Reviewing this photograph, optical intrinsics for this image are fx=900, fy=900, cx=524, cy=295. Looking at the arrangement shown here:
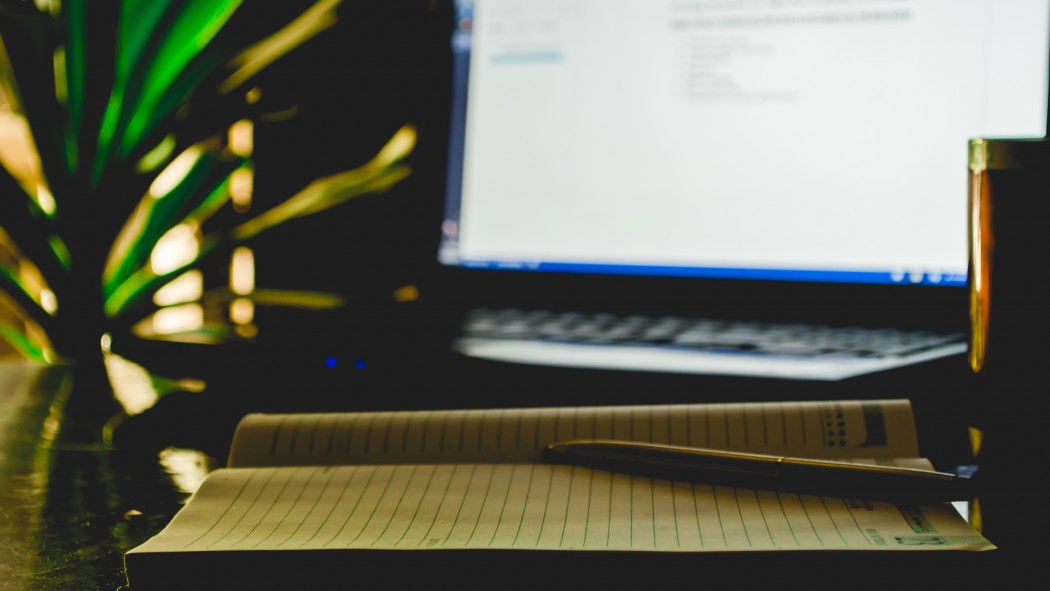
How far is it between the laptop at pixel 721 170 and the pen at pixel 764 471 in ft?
0.44

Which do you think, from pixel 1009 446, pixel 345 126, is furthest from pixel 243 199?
pixel 1009 446

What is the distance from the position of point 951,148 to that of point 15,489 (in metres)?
0.61

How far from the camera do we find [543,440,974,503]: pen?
0.33 meters

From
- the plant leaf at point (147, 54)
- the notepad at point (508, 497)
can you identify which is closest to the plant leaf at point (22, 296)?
the plant leaf at point (147, 54)

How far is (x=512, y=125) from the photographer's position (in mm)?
761

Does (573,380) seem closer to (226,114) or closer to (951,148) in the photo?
(951,148)

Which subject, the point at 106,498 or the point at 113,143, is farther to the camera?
the point at 113,143

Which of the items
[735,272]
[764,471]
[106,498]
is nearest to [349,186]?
[735,272]

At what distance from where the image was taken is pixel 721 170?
70 cm

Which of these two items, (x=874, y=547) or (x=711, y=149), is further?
(x=711, y=149)

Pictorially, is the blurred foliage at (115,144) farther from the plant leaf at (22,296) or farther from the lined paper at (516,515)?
the lined paper at (516,515)

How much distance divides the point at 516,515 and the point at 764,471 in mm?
101

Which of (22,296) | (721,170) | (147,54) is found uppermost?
(147,54)

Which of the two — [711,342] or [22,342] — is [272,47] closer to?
[22,342]
